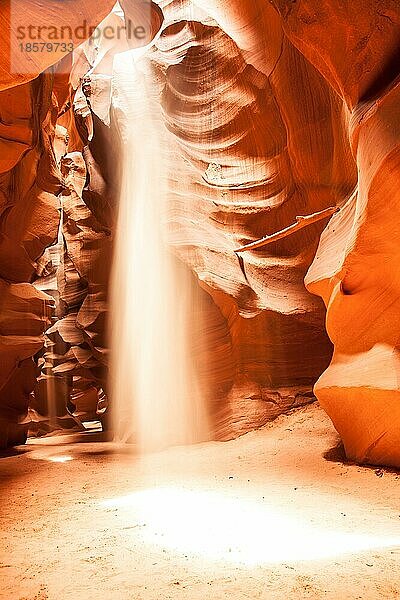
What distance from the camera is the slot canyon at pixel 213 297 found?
309 centimetres

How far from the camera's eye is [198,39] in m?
10.9

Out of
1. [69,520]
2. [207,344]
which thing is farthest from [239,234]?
[69,520]

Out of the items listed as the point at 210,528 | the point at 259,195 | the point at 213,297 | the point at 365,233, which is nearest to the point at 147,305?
the point at 213,297

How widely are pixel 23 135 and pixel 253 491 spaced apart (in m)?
5.03

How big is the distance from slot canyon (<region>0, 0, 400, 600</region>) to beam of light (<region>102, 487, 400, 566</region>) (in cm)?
3

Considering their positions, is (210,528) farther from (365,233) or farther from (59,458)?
(59,458)

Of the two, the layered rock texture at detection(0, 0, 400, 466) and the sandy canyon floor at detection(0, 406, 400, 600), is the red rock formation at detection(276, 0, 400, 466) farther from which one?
the sandy canyon floor at detection(0, 406, 400, 600)

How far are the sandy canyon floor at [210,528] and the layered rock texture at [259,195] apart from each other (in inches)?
40.4

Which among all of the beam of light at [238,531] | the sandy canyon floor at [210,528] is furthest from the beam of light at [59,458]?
the beam of light at [238,531]

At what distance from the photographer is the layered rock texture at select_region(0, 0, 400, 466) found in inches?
196

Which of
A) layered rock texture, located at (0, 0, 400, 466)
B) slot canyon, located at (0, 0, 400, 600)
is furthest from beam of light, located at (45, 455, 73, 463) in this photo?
layered rock texture, located at (0, 0, 400, 466)

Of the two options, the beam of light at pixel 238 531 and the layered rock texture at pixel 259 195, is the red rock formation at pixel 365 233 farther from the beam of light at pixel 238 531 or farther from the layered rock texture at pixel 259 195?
the beam of light at pixel 238 531

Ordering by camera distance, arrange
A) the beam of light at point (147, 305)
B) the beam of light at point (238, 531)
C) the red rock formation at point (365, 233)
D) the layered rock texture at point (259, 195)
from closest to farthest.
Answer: the beam of light at point (238, 531) → the red rock formation at point (365, 233) → the layered rock texture at point (259, 195) → the beam of light at point (147, 305)

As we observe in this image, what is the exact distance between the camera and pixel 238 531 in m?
3.30
